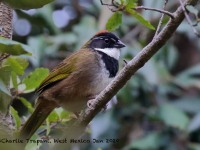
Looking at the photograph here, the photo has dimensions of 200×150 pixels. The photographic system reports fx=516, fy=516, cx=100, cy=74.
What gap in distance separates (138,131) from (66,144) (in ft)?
11.1

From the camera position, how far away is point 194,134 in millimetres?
4922

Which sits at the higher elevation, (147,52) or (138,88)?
(147,52)

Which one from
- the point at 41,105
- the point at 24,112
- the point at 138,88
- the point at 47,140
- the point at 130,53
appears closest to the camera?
the point at 47,140

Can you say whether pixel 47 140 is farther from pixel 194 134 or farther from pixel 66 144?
pixel 194 134

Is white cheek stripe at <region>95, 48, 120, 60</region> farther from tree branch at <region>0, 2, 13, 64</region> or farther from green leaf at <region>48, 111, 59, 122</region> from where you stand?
tree branch at <region>0, 2, 13, 64</region>

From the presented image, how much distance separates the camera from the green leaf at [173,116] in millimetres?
4629

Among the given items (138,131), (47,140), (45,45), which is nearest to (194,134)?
(138,131)

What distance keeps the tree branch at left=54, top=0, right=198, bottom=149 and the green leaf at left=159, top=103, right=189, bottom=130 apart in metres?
2.37

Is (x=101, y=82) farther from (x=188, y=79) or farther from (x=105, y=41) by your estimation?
(x=188, y=79)

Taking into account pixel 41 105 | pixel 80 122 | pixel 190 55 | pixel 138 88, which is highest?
pixel 80 122

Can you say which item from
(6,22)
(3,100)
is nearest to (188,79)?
(6,22)

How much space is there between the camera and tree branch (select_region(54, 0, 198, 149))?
202 centimetres

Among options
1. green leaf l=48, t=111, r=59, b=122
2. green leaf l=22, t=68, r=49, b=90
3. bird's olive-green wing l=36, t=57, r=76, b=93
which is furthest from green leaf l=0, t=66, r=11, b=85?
bird's olive-green wing l=36, t=57, r=76, b=93

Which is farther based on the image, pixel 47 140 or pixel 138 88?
pixel 138 88
